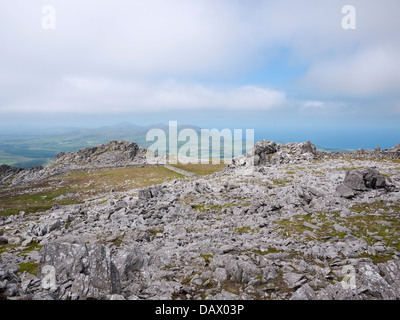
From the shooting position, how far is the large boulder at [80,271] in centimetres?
1328

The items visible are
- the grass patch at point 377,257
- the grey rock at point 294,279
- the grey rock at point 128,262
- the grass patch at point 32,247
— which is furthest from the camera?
the grass patch at point 32,247

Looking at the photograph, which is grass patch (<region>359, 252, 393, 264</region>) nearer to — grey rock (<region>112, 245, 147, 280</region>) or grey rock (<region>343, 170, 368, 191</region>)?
grey rock (<region>112, 245, 147, 280</region>)

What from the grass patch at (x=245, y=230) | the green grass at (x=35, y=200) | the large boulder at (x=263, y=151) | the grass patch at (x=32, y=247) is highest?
the large boulder at (x=263, y=151)

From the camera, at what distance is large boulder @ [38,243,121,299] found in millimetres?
13281

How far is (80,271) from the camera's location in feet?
47.0

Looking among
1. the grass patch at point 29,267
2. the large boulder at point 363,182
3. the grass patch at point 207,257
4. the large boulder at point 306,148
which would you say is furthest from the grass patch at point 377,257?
the large boulder at point 306,148

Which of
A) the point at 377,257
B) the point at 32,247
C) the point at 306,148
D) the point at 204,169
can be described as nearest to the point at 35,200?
the point at 32,247

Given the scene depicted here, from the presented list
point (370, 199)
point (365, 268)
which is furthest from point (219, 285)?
point (370, 199)

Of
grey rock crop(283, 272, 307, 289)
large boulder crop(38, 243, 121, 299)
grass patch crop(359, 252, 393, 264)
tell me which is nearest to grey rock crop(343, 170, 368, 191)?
grass patch crop(359, 252, 393, 264)

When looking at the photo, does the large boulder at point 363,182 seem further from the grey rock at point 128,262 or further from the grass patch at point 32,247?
the grass patch at point 32,247

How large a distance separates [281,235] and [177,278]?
11026 millimetres

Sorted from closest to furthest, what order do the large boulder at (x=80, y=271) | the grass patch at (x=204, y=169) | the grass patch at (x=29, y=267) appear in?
the large boulder at (x=80, y=271) → the grass patch at (x=29, y=267) → the grass patch at (x=204, y=169)

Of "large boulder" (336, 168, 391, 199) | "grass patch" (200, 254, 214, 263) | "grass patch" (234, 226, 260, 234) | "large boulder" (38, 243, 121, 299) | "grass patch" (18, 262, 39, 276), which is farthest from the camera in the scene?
"large boulder" (336, 168, 391, 199)
